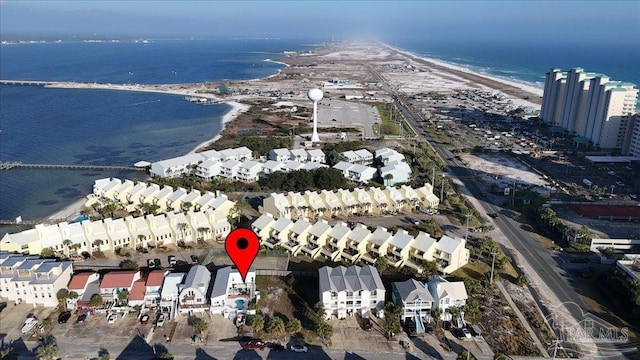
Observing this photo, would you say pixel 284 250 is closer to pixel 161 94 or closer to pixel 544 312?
pixel 544 312

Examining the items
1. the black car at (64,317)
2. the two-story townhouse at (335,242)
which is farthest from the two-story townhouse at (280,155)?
the black car at (64,317)

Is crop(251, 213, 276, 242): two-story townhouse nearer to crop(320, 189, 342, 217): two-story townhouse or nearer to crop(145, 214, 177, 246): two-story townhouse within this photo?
crop(145, 214, 177, 246): two-story townhouse

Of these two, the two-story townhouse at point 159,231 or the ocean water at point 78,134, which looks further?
the ocean water at point 78,134

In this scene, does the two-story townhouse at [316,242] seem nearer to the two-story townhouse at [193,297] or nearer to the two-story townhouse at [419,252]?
the two-story townhouse at [419,252]

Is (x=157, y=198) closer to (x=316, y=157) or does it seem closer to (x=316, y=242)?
(x=316, y=242)

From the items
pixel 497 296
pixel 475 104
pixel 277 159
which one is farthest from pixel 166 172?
pixel 475 104
